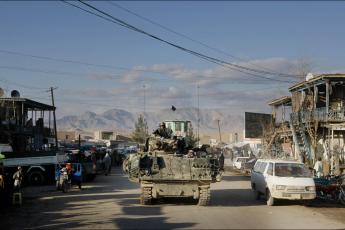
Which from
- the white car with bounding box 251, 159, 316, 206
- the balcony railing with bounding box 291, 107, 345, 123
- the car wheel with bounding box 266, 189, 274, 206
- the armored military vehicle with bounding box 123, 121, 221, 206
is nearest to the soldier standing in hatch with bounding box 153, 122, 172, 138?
the armored military vehicle with bounding box 123, 121, 221, 206

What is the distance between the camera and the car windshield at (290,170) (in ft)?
64.1

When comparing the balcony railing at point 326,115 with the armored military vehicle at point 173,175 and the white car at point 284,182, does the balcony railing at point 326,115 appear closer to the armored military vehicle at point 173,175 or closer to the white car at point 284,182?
the white car at point 284,182

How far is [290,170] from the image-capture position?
19703 millimetres

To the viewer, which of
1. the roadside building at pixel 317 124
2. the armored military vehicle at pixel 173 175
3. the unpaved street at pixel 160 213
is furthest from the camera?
the roadside building at pixel 317 124

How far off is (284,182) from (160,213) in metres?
4.66

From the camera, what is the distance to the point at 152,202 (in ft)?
64.3

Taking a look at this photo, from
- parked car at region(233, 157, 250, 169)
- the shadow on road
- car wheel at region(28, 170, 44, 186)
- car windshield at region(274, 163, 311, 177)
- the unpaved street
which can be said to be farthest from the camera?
parked car at region(233, 157, 250, 169)

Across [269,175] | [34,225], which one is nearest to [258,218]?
[269,175]

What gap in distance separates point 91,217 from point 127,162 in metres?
4.58

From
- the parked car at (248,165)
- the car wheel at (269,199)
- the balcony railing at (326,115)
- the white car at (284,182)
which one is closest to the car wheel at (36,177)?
the white car at (284,182)

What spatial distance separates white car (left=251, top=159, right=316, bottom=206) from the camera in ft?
60.8

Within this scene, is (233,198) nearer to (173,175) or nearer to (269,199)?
(269,199)

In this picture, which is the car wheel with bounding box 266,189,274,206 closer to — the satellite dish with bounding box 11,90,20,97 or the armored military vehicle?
the armored military vehicle

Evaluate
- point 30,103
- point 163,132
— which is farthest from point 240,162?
point 163,132
